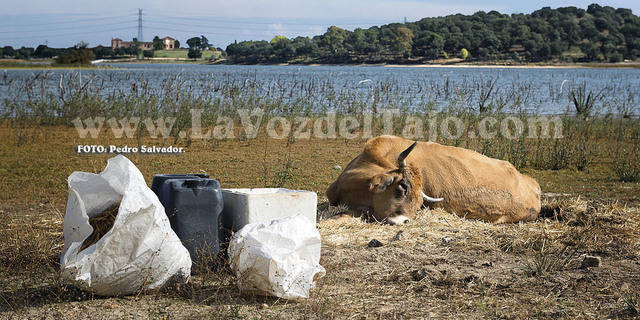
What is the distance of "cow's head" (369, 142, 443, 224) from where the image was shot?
7.17 metres

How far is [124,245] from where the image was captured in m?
4.65

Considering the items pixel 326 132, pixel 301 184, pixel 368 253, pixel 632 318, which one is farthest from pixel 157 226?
pixel 326 132

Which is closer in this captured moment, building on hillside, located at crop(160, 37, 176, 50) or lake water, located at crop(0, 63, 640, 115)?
lake water, located at crop(0, 63, 640, 115)

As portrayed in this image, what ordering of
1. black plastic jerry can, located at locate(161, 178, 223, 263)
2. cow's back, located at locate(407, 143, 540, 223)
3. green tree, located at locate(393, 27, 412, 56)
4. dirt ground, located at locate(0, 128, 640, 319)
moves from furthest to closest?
green tree, located at locate(393, 27, 412, 56) → cow's back, located at locate(407, 143, 540, 223) → black plastic jerry can, located at locate(161, 178, 223, 263) → dirt ground, located at locate(0, 128, 640, 319)

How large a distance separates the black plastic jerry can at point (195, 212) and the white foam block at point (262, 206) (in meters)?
0.24

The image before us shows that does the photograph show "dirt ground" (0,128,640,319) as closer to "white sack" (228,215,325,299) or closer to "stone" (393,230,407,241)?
"stone" (393,230,407,241)

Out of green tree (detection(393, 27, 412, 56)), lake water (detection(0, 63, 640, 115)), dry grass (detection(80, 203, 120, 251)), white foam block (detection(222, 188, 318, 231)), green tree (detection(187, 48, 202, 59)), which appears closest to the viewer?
dry grass (detection(80, 203, 120, 251))

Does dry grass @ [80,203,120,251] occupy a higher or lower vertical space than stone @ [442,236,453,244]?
higher

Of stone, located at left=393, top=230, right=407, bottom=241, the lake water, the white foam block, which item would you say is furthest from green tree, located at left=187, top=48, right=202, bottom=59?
the white foam block

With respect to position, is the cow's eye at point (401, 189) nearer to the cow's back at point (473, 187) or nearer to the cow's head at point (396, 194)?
the cow's head at point (396, 194)

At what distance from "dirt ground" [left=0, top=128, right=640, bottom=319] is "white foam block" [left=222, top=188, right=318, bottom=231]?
0.43 metres

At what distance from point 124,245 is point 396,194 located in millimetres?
3340

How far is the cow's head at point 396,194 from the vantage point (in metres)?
7.17

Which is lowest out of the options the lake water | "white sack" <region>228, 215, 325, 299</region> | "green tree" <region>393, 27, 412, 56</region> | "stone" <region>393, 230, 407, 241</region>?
"stone" <region>393, 230, 407, 241</region>
